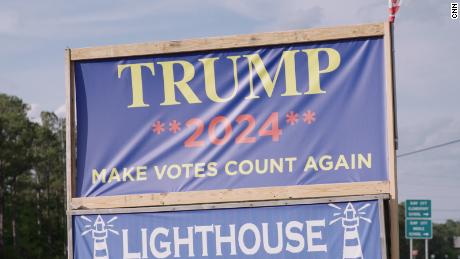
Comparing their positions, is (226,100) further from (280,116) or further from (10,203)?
(10,203)

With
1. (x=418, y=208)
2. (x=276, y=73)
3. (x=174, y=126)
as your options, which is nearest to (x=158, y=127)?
(x=174, y=126)

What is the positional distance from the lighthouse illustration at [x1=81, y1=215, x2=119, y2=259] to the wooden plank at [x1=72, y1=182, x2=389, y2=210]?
164 mm

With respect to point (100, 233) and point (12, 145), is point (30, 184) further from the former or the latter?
point (100, 233)

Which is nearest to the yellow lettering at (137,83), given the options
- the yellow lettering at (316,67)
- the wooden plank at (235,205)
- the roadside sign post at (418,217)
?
the wooden plank at (235,205)

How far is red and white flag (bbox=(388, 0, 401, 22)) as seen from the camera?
31.6ft

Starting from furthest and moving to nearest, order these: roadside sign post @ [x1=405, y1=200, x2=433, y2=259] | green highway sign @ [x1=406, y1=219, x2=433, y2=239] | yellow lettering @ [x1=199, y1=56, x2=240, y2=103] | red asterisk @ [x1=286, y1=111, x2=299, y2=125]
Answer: roadside sign post @ [x1=405, y1=200, x2=433, y2=259] → green highway sign @ [x1=406, y1=219, x2=433, y2=239] → yellow lettering @ [x1=199, y1=56, x2=240, y2=103] → red asterisk @ [x1=286, y1=111, x2=299, y2=125]

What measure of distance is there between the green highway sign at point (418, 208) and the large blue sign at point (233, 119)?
25.1 m

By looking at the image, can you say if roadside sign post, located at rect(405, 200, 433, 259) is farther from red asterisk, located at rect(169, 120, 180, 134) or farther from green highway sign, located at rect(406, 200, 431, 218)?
red asterisk, located at rect(169, 120, 180, 134)

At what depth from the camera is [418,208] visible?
113ft

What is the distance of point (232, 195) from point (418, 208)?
25.7 metres

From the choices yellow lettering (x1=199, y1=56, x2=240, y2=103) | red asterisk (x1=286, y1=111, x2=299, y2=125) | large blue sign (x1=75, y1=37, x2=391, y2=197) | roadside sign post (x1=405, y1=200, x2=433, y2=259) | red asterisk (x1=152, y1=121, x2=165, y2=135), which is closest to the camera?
large blue sign (x1=75, y1=37, x2=391, y2=197)

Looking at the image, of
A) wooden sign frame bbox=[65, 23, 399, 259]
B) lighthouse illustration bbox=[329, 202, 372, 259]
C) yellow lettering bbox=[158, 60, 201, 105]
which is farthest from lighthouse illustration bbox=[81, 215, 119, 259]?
lighthouse illustration bbox=[329, 202, 372, 259]

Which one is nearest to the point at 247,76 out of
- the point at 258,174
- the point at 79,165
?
the point at 258,174

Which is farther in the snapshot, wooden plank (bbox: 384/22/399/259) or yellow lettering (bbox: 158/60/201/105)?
yellow lettering (bbox: 158/60/201/105)
